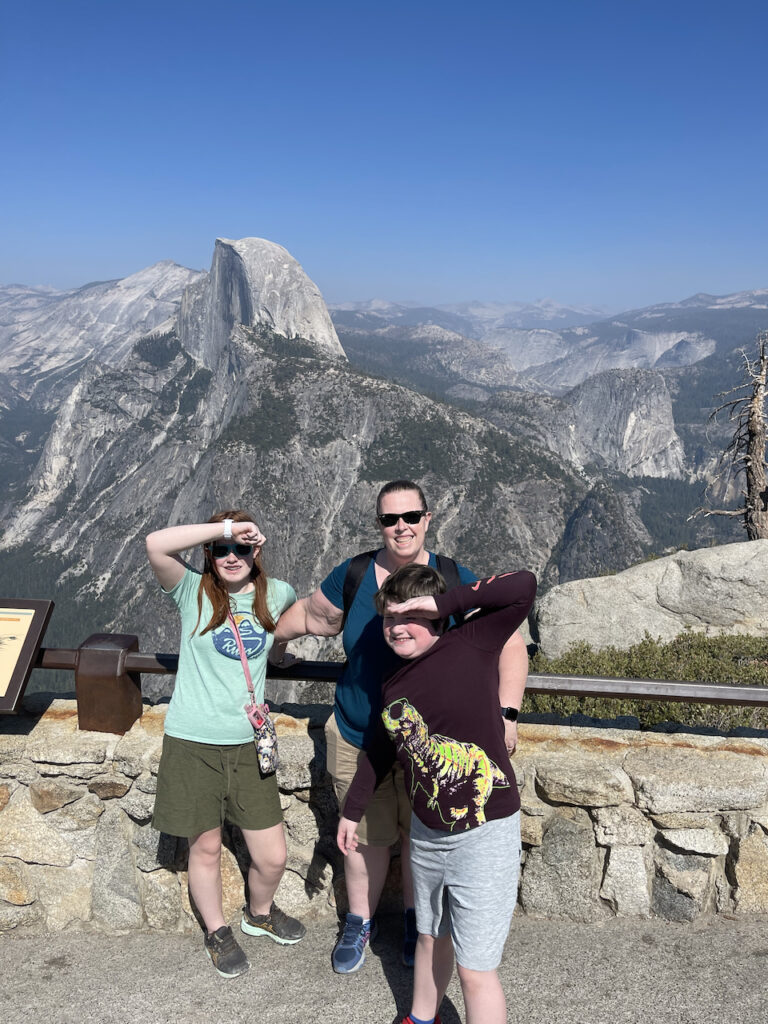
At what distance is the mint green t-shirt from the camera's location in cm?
402

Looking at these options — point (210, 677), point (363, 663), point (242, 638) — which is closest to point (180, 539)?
point (242, 638)

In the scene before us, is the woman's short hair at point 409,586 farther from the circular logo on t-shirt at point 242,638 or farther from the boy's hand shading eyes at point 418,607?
the circular logo on t-shirt at point 242,638

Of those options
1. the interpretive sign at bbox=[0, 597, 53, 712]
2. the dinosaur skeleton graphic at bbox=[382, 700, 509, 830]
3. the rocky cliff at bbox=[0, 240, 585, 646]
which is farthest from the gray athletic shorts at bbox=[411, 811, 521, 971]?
the rocky cliff at bbox=[0, 240, 585, 646]

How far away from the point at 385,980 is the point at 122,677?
7.82 ft

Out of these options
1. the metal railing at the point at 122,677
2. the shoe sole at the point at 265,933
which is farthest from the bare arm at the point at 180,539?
the shoe sole at the point at 265,933

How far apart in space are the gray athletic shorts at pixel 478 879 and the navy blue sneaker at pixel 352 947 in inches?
43.0

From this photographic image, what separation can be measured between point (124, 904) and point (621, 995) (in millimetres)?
3055

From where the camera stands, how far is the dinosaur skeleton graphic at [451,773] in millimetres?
3094

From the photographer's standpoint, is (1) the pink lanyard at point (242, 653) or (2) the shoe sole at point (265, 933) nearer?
(1) the pink lanyard at point (242, 653)

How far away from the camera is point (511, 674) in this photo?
354 centimetres

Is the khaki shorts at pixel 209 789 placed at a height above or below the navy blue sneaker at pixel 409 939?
above

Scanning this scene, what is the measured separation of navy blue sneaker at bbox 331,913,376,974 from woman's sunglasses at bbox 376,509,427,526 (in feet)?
7.44

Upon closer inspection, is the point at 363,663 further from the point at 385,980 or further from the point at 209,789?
the point at 385,980

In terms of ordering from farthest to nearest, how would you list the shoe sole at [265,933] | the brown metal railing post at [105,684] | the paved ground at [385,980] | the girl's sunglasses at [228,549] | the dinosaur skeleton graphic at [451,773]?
the brown metal railing post at [105,684], the shoe sole at [265,933], the girl's sunglasses at [228,549], the paved ground at [385,980], the dinosaur skeleton graphic at [451,773]
